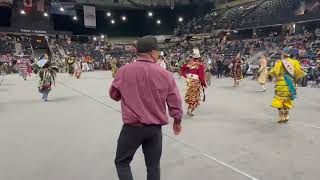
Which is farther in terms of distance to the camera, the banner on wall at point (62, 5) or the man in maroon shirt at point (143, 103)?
the banner on wall at point (62, 5)

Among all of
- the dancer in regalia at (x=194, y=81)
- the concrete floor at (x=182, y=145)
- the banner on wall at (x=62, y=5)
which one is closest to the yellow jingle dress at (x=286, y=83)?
the concrete floor at (x=182, y=145)

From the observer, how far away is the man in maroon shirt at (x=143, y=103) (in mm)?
3752

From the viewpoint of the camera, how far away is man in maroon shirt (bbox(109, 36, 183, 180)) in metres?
3.75

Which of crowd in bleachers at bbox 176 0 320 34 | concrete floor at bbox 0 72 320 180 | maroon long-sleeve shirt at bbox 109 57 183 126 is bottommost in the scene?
concrete floor at bbox 0 72 320 180

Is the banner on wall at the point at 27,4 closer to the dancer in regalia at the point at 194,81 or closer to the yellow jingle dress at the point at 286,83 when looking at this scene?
the dancer in regalia at the point at 194,81

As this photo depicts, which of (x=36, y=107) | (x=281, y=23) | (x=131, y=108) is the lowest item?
(x=36, y=107)

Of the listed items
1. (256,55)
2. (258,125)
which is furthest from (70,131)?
(256,55)

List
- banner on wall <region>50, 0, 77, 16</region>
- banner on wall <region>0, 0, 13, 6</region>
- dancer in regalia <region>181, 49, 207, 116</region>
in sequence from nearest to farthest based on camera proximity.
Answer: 1. dancer in regalia <region>181, 49, 207, 116</region>
2. banner on wall <region>0, 0, 13, 6</region>
3. banner on wall <region>50, 0, 77, 16</region>

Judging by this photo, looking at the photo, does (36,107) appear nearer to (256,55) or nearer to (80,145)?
(80,145)

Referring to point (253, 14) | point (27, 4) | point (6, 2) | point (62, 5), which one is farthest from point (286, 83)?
point (6, 2)

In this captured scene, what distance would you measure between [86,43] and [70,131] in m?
41.6

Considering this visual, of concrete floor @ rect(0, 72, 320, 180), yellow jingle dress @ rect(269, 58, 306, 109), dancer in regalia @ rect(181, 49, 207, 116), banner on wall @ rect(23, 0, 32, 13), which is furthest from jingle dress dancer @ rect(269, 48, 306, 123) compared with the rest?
banner on wall @ rect(23, 0, 32, 13)

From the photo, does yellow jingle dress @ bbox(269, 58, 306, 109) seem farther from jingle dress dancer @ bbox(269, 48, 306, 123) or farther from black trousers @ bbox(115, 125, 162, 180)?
black trousers @ bbox(115, 125, 162, 180)

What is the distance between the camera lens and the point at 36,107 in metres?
12.1
